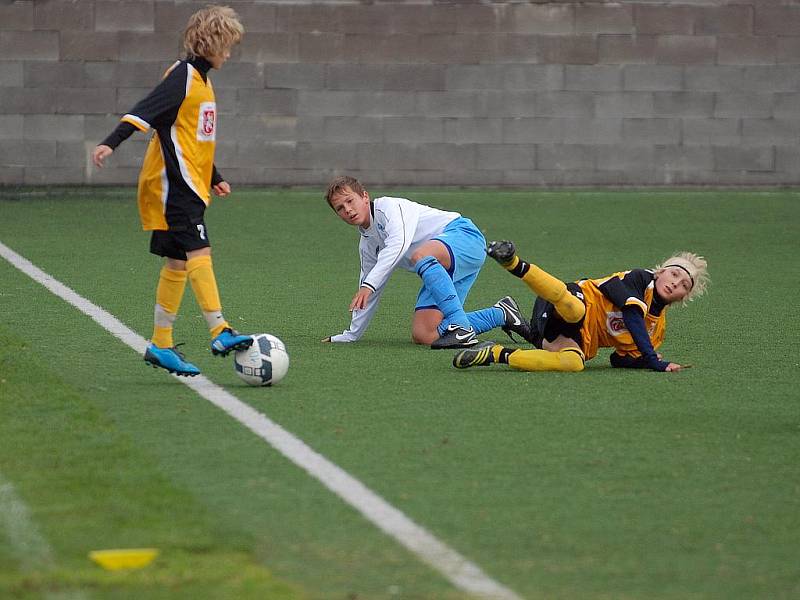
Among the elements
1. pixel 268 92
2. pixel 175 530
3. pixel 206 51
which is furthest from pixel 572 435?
pixel 268 92

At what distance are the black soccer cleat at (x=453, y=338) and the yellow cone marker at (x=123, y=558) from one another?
4.05 m

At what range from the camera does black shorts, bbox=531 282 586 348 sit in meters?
7.20

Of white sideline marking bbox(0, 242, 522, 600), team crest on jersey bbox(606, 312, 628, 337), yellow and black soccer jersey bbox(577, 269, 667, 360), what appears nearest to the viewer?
white sideline marking bbox(0, 242, 522, 600)

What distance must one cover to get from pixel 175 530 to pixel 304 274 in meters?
7.16

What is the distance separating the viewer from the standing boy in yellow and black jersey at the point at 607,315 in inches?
272

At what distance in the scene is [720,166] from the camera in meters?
18.4

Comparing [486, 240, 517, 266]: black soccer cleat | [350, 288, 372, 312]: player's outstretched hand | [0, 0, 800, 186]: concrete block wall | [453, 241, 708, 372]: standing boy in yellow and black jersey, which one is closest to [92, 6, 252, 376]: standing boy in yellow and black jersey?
[350, 288, 372, 312]: player's outstretched hand

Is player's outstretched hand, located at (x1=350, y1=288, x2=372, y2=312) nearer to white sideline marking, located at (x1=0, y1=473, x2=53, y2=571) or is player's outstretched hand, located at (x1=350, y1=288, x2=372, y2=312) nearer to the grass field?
the grass field

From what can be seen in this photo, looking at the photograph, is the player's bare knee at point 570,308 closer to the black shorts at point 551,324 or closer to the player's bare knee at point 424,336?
the black shorts at point 551,324

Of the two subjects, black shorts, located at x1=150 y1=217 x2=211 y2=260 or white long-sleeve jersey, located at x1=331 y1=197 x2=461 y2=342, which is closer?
black shorts, located at x1=150 y1=217 x2=211 y2=260

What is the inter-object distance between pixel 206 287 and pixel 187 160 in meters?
0.56

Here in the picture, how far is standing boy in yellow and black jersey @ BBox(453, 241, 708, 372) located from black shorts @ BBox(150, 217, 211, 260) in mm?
1441

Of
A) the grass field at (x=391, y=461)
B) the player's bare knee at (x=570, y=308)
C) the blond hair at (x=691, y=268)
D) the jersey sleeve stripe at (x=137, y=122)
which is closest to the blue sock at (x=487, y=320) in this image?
the grass field at (x=391, y=461)

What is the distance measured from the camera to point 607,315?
711 cm
